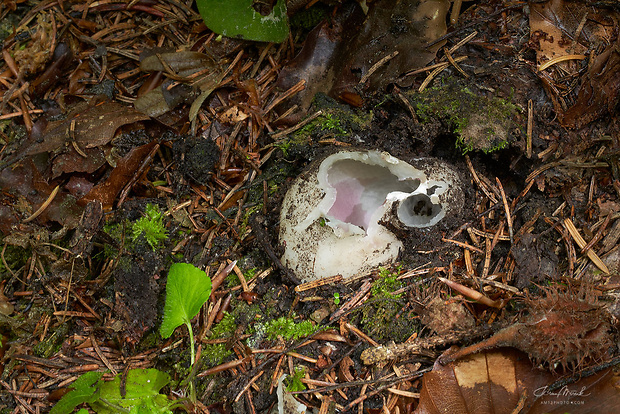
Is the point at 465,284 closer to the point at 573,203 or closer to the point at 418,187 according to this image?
the point at 418,187

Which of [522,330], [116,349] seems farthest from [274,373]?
[522,330]

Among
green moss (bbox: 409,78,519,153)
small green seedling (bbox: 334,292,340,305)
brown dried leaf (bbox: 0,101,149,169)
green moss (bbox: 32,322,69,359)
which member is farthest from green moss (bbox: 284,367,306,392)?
brown dried leaf (bbox: 0,101,149,169)

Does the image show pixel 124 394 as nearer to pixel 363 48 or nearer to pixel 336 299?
pixel 336 299

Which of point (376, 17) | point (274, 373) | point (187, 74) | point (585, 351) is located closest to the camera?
point (585, 351)

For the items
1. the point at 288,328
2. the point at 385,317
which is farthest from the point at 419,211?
the point at 288,328

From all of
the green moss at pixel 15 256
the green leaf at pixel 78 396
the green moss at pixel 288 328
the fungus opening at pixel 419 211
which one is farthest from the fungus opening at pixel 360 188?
the green moss at pixel 15 256
